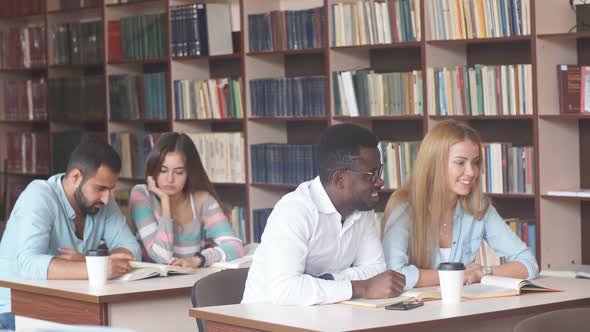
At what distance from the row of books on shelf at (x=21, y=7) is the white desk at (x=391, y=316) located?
5620mm

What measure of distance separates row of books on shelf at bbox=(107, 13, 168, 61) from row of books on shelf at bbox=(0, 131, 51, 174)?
1106mm

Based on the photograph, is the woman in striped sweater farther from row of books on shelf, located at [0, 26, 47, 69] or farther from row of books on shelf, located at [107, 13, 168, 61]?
row of books on shelf, located at [0, 26, 47, 69]

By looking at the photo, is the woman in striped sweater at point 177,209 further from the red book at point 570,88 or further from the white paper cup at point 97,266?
the red book at point 570,88

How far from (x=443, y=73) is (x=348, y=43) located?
706 millimetres

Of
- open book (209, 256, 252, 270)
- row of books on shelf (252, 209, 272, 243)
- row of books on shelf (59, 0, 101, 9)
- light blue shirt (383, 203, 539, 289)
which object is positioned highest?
row of books on shelf (59, 0, 101, 9)

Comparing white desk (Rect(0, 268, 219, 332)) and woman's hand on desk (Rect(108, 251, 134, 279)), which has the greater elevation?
woman's hand on desk (Rect(108, 251, 134, 279))

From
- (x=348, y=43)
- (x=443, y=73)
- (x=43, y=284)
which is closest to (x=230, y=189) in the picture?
(x=348, y=43)

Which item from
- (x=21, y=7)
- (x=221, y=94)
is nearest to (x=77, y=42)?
(x=21, y=7)

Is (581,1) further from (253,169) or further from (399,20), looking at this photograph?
(253,169)

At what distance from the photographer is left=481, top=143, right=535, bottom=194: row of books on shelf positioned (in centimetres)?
521

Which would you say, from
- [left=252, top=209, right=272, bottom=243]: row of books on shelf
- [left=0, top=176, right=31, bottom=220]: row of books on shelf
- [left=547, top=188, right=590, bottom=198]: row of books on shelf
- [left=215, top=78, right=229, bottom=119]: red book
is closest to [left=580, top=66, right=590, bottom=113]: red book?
[left=547, top=188, right=590, bottom=198]: row of books on shelf

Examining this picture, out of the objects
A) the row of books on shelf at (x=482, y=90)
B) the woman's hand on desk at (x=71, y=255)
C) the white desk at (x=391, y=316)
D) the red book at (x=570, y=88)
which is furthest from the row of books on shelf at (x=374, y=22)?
the white desk at (x=391, y=316)

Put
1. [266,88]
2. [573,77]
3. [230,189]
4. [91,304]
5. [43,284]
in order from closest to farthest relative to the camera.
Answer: [91,304]
[43,284]
[573,77]
[266,88]
[230,189]

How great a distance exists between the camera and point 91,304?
3516mm
